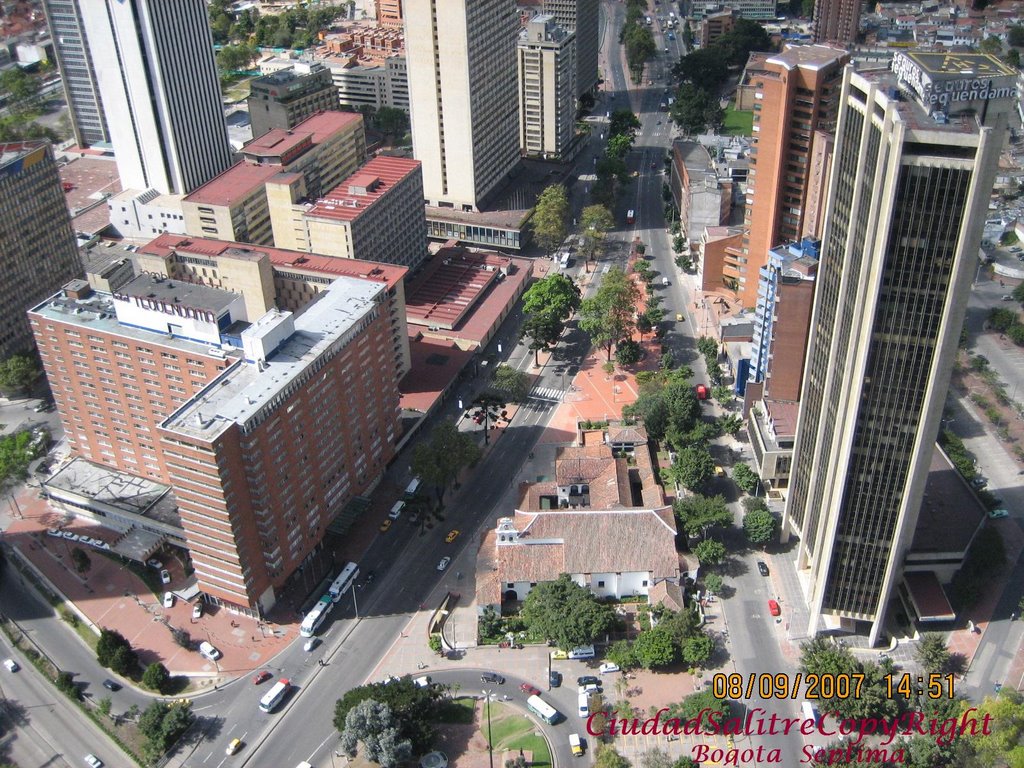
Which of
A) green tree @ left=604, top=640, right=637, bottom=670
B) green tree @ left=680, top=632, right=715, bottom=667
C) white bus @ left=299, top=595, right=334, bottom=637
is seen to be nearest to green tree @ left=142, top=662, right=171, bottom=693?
white bus @ left=299, top=595, right=334, bottom=637

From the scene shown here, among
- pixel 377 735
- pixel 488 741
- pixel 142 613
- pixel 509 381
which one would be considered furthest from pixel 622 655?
pixel 142 613

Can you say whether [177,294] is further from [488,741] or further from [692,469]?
[692,469]

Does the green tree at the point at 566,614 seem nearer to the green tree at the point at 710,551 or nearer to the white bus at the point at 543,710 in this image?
the white bus at the point at 543,710

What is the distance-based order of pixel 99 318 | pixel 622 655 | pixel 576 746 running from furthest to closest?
1. pixel 99 318
2. pixel 622 655
3. pixel 576 746

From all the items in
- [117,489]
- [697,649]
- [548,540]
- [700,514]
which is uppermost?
[548,540]

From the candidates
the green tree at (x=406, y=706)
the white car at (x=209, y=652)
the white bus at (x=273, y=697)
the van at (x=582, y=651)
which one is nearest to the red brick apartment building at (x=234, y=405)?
the white car at (x=209, y=652)

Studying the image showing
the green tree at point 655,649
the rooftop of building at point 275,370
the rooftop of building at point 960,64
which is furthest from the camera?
the green tree at point 655,649

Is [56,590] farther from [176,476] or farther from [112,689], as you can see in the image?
[176,476]
